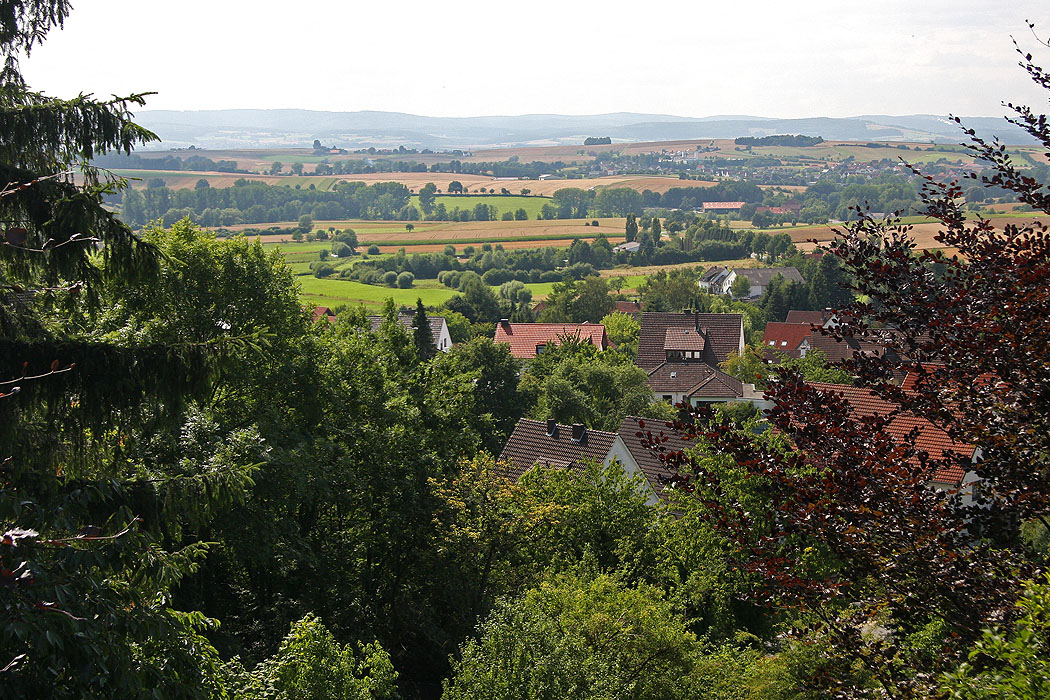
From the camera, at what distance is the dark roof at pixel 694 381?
162 ft

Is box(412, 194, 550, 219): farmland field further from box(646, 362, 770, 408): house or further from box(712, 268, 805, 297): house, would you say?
box(646, 362, 770, 408): house

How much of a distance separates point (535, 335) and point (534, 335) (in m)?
0.07

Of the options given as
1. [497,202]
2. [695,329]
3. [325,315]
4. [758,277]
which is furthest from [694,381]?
[497,202]

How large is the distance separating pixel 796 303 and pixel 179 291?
74441 mm

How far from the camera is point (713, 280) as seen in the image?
348 feet

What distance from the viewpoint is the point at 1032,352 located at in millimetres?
6883

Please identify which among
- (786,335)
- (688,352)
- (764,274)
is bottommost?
(786,335)

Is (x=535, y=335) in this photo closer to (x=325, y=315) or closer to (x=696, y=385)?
(x=696, y=385)

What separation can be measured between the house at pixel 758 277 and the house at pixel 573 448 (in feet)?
241

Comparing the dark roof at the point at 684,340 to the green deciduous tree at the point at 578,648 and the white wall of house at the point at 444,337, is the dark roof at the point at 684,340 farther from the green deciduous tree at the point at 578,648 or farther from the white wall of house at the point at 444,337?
the green deciduous tree at the point at 578,648

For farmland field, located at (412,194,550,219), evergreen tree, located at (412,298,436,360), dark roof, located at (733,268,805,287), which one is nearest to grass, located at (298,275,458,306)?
dark roof, located at (733,268,805,287)

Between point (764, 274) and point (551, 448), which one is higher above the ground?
point (551, 448)

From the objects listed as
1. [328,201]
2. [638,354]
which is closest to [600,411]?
[638,354]

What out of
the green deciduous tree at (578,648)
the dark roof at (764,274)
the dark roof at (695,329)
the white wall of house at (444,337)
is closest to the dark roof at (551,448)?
the green deciduous tree at (578,648)
